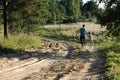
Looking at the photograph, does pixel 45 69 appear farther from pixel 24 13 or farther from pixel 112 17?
pixel 24 13

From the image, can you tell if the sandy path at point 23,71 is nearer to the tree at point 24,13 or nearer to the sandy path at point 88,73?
the sandy path at point 88,73

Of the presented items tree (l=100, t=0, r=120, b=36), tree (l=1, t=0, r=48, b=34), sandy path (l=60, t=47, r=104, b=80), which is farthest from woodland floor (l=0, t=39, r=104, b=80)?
tree (l=1, t=0, r=48, b=34)

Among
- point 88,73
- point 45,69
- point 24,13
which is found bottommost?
point 45,69

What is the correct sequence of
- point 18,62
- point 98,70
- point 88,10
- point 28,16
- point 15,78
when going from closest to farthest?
point 15,78 < point 98,70 < point 18,62 < point 28,16 < point 88,10

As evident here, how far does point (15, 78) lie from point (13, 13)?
16.0m

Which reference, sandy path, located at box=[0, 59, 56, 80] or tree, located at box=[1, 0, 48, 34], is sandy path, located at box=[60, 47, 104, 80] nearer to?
sandy path, located at box=[0, 59, 56, 80]

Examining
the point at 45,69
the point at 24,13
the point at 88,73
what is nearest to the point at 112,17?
the point at 45,69

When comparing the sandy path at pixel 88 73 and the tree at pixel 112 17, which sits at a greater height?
the tree at pixel 112 17

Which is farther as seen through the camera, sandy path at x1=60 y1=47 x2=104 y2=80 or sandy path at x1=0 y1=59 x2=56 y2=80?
sandy path at x1=0 y1=59 x2=56 y2=80

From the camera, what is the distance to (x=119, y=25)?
22203mm

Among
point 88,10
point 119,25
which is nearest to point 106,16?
point 119,25

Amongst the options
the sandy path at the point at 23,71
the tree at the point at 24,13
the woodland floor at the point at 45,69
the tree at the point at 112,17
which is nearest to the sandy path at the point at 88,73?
the woodland floor at the point at 45,69

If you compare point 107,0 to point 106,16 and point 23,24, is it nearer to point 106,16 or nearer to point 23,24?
point 106,16

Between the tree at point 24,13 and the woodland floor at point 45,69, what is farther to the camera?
the tree at point 24,13
